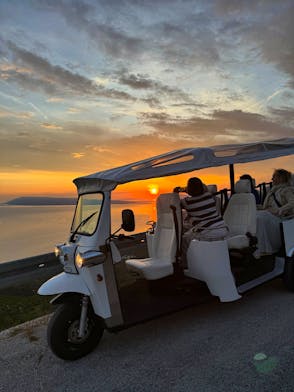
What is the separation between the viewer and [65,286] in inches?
147

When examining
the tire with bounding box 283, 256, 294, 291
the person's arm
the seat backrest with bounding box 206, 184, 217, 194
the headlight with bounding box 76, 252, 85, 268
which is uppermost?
the seat backrest with bounding box 206, 184, 217, 194

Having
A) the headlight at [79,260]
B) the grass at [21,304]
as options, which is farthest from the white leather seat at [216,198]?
the grass at [21,304]

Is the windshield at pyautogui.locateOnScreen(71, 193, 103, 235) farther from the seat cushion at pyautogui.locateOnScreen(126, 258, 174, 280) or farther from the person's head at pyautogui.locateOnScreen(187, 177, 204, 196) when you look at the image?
the person's head at pyautogui.locateOnScreen(187, 177, 204, 196)

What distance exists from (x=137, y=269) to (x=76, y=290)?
3.77ft

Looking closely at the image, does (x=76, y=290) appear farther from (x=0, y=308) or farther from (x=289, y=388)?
(x=0, y=308)

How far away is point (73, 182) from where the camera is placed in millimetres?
4695

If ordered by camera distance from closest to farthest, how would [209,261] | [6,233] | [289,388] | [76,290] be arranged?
[289,388] < [76,290] < [209,261] < [6,233]

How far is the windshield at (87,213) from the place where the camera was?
4109 mm

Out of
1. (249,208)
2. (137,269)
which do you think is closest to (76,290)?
(137,269)

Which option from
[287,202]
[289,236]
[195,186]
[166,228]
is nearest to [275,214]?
[287,202]

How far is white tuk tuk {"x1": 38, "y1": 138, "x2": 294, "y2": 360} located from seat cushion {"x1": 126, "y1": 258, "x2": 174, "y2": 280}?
1 cm

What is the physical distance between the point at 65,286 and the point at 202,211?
2247mm

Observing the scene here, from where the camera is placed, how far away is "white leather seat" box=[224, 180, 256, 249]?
5.71 metres

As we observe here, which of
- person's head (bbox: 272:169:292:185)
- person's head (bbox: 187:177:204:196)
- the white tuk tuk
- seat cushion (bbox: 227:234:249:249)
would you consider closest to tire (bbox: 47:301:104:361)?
the white tuk tuk
